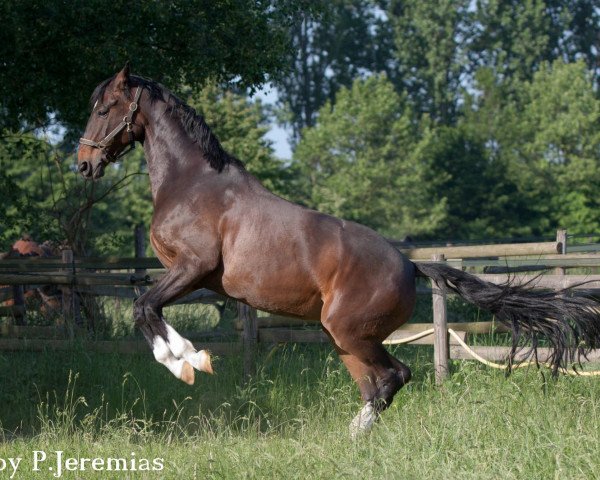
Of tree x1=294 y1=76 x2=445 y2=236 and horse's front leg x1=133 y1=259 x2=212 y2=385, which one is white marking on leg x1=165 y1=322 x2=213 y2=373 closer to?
horse's front leg x1=133 y1=259 x2=212 y2=385

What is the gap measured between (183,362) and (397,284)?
5.46 ft

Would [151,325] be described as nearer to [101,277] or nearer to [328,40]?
[101,277]

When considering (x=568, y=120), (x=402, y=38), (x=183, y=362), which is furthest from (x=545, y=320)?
(x=402, y=38)

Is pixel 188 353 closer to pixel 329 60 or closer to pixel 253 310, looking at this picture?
pixel 253 310

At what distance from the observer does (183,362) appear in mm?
6816

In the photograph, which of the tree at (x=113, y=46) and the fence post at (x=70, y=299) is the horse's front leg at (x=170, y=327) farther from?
the tree at (x=113, y=46)

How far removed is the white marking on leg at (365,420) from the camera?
7148mm

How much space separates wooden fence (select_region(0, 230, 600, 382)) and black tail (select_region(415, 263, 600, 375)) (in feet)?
1.26

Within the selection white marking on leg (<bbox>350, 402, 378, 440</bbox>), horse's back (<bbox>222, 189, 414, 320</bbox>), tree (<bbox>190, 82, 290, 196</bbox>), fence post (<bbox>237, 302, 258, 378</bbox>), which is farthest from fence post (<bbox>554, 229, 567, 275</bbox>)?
tree (<bbox>190, 82, 290, 196</bbox>)

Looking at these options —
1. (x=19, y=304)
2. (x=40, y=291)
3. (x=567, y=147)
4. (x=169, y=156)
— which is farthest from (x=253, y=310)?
(x=567, y=147)

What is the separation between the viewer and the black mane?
740 cm

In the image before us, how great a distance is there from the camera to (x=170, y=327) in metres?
6.97

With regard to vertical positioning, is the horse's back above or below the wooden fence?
above

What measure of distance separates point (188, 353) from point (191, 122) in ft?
5.95
